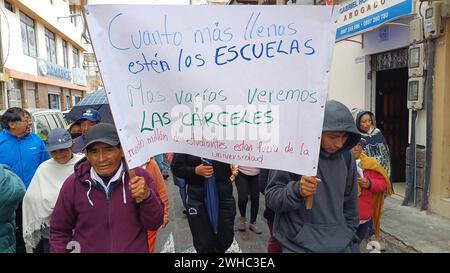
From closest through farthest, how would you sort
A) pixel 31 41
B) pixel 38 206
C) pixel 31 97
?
pixel 38 206
pixel 31 97
pixel 31 41

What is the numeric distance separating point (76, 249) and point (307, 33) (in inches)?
68.5

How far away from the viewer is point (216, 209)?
3264mm

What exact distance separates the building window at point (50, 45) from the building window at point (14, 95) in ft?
18.8

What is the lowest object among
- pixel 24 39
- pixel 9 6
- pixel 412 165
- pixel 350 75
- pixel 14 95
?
pixel 412 165

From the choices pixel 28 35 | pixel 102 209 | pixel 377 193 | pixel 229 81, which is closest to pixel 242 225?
pixel 377 193

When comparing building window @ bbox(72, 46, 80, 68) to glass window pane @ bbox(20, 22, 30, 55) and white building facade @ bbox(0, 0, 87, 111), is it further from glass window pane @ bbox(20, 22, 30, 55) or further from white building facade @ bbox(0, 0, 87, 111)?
glass window pane @ bbox(20, 22, 30, 55)

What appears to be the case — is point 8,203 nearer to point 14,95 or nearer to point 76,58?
point 14,95

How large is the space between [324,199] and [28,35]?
20398 mm

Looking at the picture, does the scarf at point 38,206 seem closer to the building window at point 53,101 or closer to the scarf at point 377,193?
the scarf at point 377,193

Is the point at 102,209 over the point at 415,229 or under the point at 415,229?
over

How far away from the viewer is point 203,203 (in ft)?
10.7

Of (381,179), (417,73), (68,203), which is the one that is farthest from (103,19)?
(417,73)

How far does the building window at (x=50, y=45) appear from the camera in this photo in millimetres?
22197
